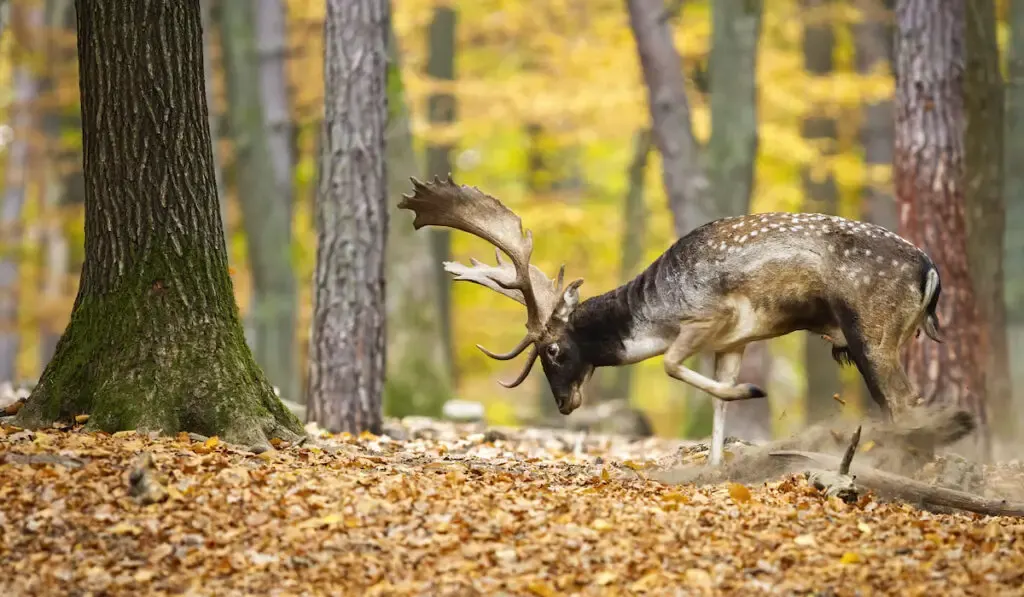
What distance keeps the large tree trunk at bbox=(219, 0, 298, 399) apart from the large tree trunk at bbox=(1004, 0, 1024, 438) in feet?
33.4

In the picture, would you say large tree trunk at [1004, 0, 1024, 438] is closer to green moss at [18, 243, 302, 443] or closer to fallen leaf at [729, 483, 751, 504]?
fallen leaf at [729, 483, 751, 504]

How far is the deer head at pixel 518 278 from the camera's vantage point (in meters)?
8.74

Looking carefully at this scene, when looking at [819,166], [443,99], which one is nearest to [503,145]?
[443,99]

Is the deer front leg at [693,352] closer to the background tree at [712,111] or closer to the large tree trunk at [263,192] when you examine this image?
the background tree at [712,111]

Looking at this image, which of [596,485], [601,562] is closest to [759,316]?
[596,485]

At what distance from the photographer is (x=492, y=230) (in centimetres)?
877

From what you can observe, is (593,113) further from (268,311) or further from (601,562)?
(601,562)

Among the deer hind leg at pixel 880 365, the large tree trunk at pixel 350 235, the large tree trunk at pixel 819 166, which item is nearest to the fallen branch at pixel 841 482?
the deer hind leg at pixel 880 365

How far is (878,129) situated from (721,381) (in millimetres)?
13125

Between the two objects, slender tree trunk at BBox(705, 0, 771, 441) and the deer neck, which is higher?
slender tree trunk at BBox(705, 0, 771, 441)

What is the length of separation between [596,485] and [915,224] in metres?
5.22

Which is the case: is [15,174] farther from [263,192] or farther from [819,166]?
[819,166]

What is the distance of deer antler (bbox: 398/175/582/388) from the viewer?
873 centimetres

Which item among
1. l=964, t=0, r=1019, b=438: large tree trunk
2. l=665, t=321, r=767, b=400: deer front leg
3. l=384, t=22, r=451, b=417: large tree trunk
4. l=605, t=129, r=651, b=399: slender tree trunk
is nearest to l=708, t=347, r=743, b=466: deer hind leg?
l=665, t=321, r=767, b=400: deer front leg
